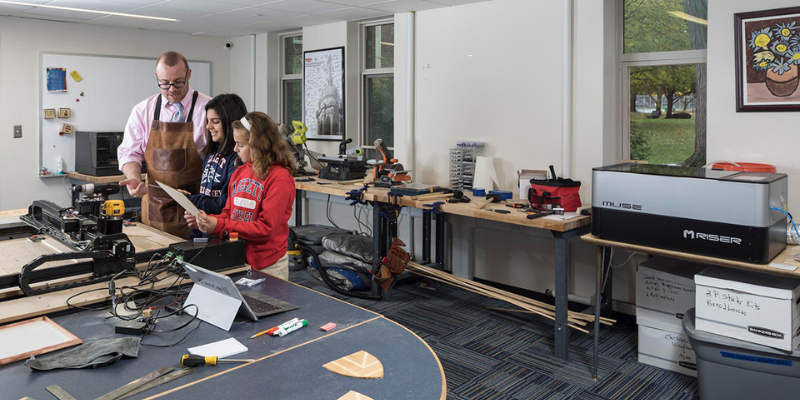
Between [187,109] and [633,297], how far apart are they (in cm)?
311

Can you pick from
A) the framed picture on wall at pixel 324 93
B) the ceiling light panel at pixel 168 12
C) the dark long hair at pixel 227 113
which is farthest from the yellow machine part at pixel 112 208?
the framed picture on wall at pixel 324 93

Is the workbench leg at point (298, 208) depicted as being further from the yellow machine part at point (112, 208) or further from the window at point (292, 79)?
the yellow machine part at point (112, 208)

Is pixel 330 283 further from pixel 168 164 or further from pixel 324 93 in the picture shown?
pixel 324 93

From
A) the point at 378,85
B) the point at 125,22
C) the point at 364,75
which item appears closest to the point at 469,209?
the point at 378,85

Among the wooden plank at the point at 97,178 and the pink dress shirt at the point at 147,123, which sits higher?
the pink dress shirt at the point at 147,123

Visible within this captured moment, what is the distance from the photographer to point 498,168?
457cm

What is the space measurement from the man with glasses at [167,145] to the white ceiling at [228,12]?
6.23 feet

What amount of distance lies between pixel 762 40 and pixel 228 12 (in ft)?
13.8

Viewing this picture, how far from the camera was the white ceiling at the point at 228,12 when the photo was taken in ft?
15.8

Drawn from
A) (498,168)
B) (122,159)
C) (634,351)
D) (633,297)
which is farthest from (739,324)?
(122,159)

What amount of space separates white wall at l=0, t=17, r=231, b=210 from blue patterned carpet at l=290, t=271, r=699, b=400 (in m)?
3.89

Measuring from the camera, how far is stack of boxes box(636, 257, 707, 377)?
121 inches

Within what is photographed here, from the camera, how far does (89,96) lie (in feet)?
20.4

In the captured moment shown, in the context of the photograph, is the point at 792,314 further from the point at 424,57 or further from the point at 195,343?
the point at 424,57
